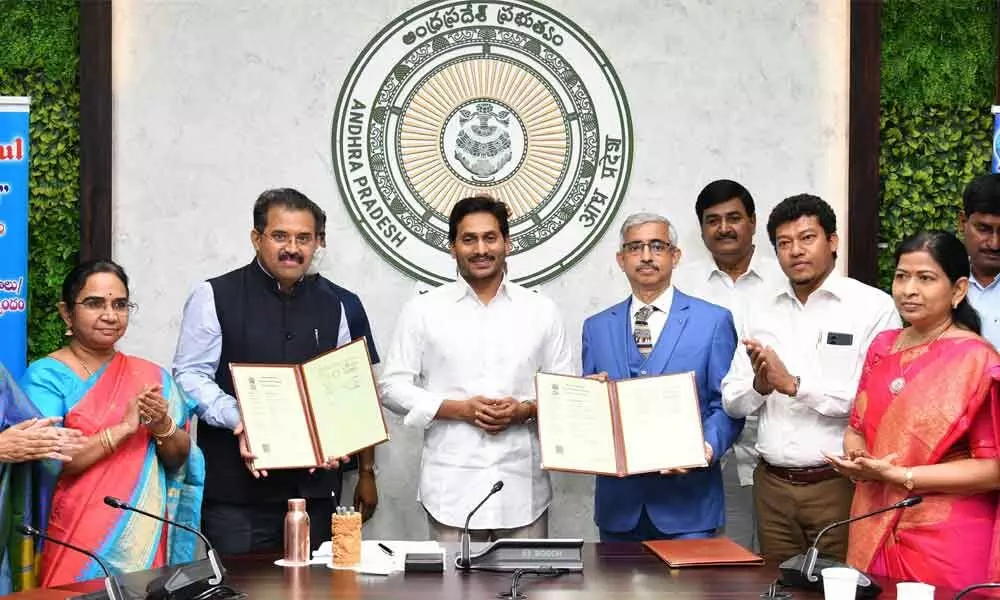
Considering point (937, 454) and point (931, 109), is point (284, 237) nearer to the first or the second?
point (937, 454)

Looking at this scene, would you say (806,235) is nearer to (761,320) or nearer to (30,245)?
(761,320)

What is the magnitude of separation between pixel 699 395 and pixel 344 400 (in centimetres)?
127

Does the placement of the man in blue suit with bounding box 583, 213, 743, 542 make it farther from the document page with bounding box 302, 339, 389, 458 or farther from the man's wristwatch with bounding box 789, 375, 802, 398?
the document page with bounding box 302, 339, 389, 458

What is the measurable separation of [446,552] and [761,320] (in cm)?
152

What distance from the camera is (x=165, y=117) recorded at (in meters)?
5.17

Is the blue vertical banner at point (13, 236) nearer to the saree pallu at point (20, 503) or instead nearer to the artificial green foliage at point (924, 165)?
the saree pallu at point (20, 503)

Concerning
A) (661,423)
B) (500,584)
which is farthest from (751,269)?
(500,584)

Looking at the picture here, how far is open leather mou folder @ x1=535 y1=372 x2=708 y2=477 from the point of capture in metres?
3.88

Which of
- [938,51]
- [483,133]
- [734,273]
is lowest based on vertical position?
[734,273]

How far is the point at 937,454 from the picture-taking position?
131 inches

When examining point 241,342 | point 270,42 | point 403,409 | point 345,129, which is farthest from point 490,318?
point 270,42

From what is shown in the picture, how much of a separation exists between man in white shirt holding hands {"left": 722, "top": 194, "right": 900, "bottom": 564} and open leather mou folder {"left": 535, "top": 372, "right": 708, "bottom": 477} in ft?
0.82

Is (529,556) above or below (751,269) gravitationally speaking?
below

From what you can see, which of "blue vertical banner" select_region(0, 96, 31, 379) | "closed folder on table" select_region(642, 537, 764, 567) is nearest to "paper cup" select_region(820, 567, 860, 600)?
"closed folder on table" select_region(642, 537, 764, 567)
